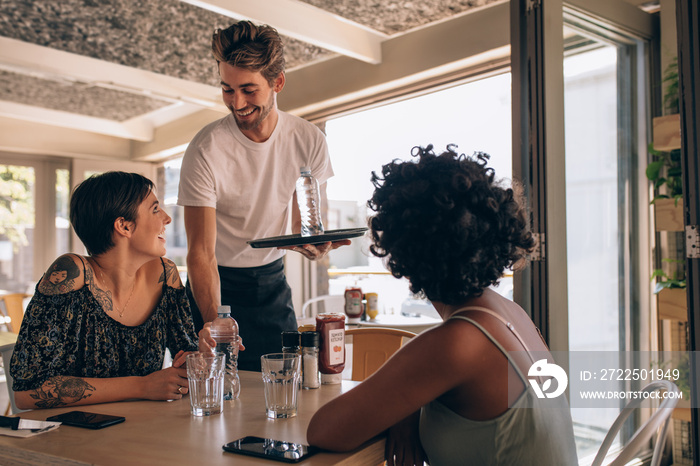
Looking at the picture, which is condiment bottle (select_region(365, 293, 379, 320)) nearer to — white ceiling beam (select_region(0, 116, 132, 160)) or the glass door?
the glass door

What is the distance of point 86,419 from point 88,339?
0.34 meters

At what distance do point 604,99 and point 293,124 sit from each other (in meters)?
1.60

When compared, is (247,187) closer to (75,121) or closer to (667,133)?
(667,133)

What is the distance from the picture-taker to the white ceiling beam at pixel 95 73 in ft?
13.9

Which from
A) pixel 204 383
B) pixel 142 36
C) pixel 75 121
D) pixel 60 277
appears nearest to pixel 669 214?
pixel 204 383

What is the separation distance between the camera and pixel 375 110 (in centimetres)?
483

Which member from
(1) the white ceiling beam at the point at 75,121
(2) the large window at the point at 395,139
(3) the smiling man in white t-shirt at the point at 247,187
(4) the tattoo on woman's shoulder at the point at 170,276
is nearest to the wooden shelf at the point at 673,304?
(2) the large window at the point at 395,139

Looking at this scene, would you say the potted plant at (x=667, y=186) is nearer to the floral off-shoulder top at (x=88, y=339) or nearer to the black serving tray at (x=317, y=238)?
the black serving tray at (x=317, y=238)

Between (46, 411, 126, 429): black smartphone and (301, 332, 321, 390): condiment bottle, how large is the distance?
46cm

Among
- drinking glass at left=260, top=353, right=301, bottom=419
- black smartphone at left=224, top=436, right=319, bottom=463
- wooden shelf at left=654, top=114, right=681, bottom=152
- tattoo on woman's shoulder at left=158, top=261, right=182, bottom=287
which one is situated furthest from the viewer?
wooden shelf at left=654, top=114, right=681, bottom=152

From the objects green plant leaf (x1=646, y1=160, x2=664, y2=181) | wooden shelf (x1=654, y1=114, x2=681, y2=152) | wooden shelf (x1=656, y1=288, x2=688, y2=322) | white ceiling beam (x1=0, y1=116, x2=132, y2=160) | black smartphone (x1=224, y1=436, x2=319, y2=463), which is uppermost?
white ceiling beam (x1=0, y1=116, x2=132, y2=160)

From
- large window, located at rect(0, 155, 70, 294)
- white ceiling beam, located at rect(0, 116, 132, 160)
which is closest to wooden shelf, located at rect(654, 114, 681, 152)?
white ceiling beam, located at rect(0, 116, 132, 160)

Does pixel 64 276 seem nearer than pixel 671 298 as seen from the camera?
Yes

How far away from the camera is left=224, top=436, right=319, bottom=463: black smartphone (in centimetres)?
100
